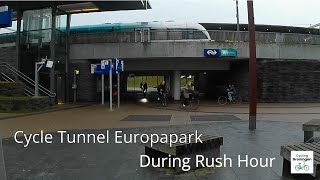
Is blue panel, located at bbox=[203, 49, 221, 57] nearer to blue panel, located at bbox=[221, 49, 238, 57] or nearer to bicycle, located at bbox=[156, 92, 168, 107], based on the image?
blue panel, located at bbox=[221, 49, 238, 57]

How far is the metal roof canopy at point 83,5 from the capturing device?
2627 centimetres

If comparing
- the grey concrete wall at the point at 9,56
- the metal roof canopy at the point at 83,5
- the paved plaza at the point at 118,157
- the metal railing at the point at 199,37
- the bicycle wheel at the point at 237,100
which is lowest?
the bicycle wheel at the point at 237,100

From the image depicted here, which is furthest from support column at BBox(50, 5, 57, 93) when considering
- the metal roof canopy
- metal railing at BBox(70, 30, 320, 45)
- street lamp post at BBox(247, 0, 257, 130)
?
street lamp post at BBox(247, 0, 257, 130)

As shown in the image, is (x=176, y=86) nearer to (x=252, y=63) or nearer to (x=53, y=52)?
(x=53, y=52)

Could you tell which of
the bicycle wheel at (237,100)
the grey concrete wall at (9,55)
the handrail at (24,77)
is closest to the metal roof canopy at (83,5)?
the grey concrete wall at (9,55)

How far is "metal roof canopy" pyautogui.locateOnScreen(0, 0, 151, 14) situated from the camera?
26266mm

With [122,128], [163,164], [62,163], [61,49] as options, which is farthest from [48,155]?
[61,49]

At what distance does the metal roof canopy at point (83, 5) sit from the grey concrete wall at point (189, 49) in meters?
3.02

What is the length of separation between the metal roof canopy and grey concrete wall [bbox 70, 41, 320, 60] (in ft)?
9.90

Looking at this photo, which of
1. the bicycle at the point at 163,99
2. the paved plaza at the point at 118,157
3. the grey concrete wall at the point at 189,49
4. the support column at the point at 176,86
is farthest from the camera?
the support column at the point at 176,86

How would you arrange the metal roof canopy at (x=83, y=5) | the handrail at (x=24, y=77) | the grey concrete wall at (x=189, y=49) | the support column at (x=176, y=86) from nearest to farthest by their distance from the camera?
the handrail at (x=24, y=77) < the metal roof canopy at (x=83, y=5) < the grey concrete wall at (x=189, y=49) < the support column at (x=176, y=86)

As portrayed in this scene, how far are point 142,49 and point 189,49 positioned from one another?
10.3 feet

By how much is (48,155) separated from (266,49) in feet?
70.0

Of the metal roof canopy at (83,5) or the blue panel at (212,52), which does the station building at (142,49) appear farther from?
the blue panel at (212,52)
